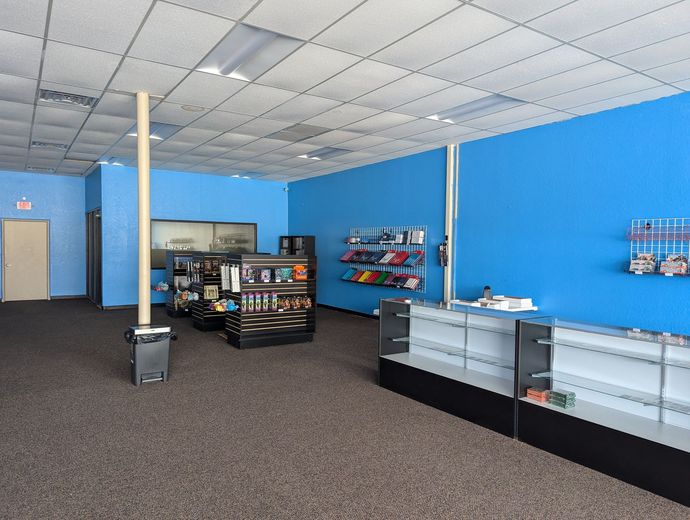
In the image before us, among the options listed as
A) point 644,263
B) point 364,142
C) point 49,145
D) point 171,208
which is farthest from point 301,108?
point 171,208

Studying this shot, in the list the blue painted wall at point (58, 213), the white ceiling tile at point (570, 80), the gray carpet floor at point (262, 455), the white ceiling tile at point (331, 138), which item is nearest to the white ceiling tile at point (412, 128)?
the white ceiling tile at point (331, 138)

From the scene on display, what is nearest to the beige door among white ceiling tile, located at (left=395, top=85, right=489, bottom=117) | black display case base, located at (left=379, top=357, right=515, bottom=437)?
white ceiling tile, located at (left=395, top=85, right=489, bottom=117)

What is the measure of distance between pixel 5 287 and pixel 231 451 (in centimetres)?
1041

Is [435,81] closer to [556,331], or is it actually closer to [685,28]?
[685,28]

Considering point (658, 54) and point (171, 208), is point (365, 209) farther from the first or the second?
point (658, 54)

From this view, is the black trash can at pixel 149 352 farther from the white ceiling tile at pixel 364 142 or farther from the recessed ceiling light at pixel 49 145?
the recessed ceiling light at pixel 49 145

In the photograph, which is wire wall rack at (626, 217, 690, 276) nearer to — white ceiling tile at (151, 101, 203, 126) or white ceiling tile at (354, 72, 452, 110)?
white ceiling tile at (354, 72, 452, 110)

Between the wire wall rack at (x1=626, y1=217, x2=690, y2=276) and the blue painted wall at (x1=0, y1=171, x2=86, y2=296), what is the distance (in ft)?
37.9

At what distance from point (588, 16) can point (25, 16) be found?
408 centimetres

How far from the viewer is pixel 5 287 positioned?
1100cm

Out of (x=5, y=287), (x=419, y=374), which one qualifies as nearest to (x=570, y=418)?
(x=419, y=374)

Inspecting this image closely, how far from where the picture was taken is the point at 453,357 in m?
4.48

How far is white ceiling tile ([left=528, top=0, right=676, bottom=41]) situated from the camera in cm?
324

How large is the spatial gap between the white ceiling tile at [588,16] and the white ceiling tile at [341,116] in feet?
8.27
